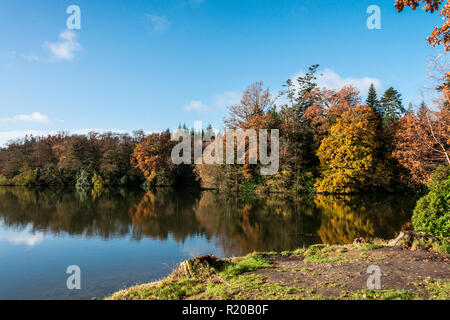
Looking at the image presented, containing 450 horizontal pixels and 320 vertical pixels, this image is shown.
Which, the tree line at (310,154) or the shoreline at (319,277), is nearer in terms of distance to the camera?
the shoreline at (319,277)

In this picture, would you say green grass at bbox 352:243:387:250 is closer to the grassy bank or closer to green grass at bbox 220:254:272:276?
the grassy bank

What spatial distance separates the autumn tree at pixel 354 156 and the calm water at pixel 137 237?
8453 millimetres

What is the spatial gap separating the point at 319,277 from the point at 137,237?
9036mm

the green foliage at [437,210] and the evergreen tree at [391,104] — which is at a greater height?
the evergreen tree at [391,104]

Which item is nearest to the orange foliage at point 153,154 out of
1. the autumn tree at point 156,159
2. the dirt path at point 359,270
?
the autumn tree at point 156,159

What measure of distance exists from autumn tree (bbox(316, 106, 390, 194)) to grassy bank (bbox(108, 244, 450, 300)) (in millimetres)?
19971

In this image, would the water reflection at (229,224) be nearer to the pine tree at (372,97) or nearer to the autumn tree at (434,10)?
the autumn tree at (434,10)

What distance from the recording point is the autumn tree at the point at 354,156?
25422mm

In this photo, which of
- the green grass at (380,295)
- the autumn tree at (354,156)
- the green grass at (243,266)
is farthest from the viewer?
the autumn tree at (354,156)

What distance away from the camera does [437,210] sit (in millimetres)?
7129

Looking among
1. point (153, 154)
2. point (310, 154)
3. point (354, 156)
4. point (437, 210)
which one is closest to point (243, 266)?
point (437, 210)

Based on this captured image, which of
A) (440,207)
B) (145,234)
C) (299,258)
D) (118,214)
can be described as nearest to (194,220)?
(145,234)

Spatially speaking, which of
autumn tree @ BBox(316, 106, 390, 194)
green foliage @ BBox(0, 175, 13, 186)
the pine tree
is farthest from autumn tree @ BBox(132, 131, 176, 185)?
the pine tree
